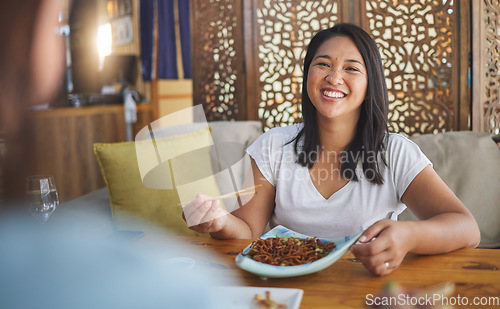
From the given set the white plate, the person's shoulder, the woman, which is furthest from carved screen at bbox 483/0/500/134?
the white plate

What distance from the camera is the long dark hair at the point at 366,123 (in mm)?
1437

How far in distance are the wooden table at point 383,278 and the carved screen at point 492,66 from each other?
4.84 feet

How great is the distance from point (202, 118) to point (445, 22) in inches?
60.3

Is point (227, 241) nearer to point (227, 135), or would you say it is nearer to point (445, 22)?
point (227, 135)

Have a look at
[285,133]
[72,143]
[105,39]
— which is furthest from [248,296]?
[105,39]

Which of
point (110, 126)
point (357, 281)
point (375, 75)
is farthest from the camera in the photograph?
point (110, 126)

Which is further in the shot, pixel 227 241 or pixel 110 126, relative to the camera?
pixel 110 126

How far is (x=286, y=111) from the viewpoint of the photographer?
259cm

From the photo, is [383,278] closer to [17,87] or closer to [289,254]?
[289,254]

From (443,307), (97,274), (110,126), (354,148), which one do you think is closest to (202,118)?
(354,148)

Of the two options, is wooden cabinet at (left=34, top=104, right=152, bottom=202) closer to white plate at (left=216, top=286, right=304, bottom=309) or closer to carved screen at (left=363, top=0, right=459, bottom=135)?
carved screen at (left=363, top=0, right=459, bottom=135)

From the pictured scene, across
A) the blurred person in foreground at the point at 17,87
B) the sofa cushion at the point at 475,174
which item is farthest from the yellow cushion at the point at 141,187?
the blurred person in foreground at the point at 17,87

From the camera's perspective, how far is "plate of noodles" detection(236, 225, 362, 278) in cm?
90

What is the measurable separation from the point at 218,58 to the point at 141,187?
45.4 inches
